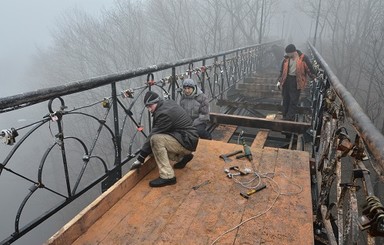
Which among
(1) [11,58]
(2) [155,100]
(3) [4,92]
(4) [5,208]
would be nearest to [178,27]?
(4) [5,208]

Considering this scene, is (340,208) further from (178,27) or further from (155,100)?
(178,27)

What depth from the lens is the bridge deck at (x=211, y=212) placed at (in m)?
2.52

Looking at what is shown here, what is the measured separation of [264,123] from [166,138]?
8.96ft

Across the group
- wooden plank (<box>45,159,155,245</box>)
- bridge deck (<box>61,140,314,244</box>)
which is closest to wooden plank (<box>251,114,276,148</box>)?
bridge deck (<box>61,140,314,244</box>)

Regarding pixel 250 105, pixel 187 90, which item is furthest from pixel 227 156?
pixel 250 105

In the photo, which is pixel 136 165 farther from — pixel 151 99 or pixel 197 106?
pixel 197 106

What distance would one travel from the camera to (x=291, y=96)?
7078 mm

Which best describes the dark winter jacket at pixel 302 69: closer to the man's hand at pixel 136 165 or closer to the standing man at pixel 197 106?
the standing man at pixel 197 106

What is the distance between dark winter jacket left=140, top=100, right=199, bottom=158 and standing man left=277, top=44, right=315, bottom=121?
13.8ft

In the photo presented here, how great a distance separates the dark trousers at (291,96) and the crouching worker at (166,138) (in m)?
4.21

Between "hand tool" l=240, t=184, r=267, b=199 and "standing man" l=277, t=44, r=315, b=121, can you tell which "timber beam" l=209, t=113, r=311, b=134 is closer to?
"standing man" l=277, t=44, r=315, b=121

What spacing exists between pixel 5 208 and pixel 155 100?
31838 millimetres

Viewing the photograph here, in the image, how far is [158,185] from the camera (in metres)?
3.33

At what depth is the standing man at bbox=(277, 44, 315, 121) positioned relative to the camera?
682 cm
